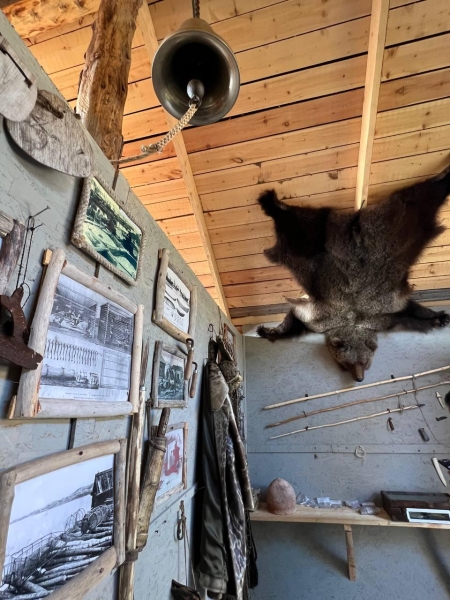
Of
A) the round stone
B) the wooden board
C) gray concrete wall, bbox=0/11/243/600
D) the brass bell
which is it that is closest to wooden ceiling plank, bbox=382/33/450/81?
the brass bell

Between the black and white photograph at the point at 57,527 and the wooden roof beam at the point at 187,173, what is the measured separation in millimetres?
1428

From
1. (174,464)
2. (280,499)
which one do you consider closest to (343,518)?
(280,499)

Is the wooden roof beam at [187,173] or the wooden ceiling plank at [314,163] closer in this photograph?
the wooden roof beam at [187,173]

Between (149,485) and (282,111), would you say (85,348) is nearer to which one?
(149,485)

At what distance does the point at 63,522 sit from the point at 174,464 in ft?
1.93

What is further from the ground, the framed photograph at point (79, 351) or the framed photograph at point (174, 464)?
the framed photograph at point (79, 351)

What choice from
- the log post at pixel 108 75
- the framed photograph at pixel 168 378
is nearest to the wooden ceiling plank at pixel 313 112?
the log post at pixel 108 75

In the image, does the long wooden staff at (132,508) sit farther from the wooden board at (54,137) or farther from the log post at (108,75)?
the log post at (108,75)

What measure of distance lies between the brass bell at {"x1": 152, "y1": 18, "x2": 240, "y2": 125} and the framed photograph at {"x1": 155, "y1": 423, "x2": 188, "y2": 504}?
3.21ft

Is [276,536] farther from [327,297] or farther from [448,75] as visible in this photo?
[448,75]

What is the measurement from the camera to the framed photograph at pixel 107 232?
2.09ft

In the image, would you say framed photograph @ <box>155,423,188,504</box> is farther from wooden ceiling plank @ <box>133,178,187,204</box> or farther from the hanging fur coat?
wooden ceiling plank @ <box>133,178,187,204</box>

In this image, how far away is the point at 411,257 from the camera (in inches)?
74.7

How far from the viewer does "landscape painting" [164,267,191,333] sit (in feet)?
3.52
